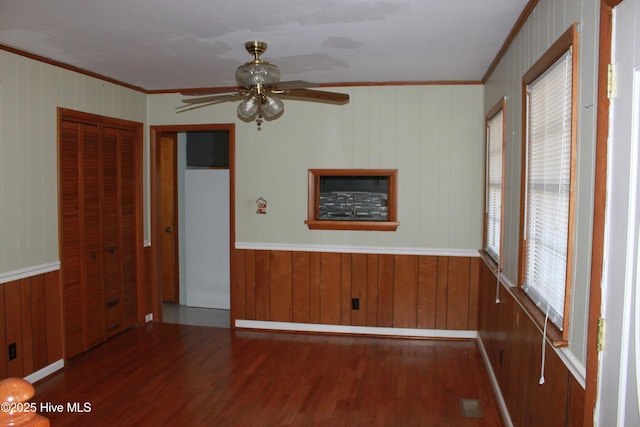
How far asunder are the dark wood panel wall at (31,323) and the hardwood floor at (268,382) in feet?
0.64

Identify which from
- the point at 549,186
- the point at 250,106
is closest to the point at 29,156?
the point at 250,106

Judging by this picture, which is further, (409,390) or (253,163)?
(253,163)

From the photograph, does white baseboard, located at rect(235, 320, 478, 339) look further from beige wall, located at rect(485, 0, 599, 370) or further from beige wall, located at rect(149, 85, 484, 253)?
beige wall, located at rect(485, 0, 599, 370)

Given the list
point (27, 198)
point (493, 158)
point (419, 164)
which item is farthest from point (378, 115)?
point (27, 198)

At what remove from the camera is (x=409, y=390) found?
3.50 meters

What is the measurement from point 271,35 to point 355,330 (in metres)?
2.88

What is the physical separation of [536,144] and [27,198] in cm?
341

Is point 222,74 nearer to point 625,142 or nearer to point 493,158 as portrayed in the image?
point 493,158

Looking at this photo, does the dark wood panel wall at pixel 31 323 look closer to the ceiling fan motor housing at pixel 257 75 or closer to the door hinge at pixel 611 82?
the ceiling fan motor housing at pixel 257 75

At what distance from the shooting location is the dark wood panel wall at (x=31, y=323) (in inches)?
132

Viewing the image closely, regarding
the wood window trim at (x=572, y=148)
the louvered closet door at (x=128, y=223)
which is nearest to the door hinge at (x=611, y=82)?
the wood window trim at (x=572, y=148)

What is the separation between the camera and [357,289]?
4.71 meters

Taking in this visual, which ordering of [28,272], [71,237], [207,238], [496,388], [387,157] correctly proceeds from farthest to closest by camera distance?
[207,238]
[387,157]
[71,237]
[28,272]
[496,388]

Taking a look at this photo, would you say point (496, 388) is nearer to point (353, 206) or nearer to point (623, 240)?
point (353, 206)
